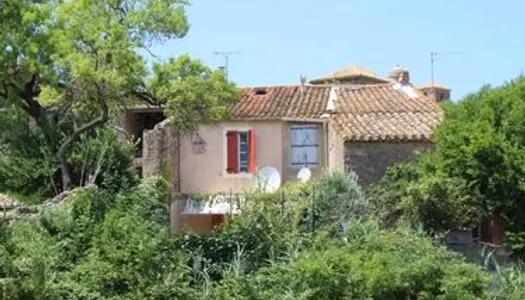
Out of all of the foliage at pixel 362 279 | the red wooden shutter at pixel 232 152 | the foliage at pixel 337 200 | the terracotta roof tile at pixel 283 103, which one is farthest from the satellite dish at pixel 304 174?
the foliage at pixel 362 279

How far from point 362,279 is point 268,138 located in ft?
44.6

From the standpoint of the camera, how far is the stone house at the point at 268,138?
94.3 feet

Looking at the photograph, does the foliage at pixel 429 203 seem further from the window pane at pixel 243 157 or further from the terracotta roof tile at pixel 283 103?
the window pane at pixel 243 157

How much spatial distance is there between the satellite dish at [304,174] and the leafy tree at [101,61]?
7.69m

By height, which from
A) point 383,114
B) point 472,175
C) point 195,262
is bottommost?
point 195,262

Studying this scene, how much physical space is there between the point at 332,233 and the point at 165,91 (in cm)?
478

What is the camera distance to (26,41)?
814 inches

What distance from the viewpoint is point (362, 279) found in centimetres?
1683

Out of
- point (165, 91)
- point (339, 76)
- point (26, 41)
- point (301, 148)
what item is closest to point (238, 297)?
point (165, 91)

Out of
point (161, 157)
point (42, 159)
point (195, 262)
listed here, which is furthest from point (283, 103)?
point (195, 262)

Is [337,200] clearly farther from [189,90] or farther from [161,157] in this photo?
[161,157]

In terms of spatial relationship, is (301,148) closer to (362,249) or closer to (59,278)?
(362,249)

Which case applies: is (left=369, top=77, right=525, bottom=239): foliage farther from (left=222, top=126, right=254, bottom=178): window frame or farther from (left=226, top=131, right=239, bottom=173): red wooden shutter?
(left=226, top=131, right=239, bottom=173): red wooden shutter

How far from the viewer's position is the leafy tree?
1964cm
